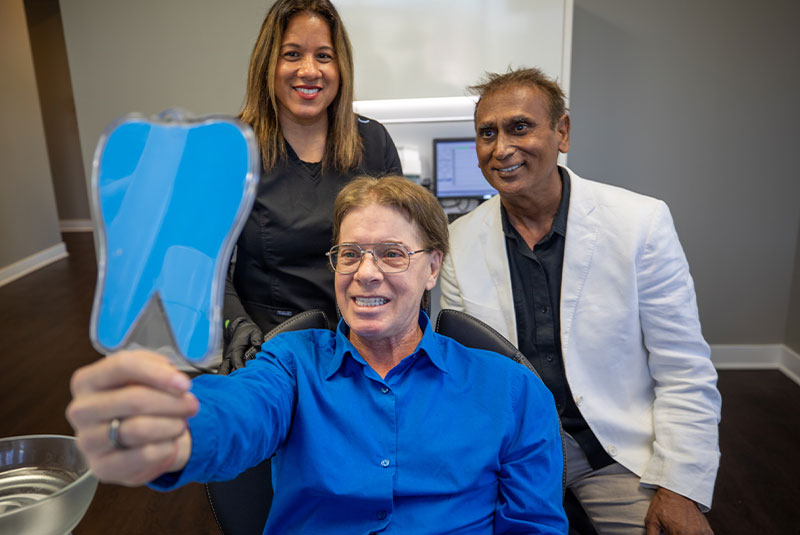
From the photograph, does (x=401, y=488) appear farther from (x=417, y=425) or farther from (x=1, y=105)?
(x=1, y=105)

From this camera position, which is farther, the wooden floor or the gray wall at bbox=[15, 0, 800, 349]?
the gray wall at bbox=[15, 0, 800, 349]

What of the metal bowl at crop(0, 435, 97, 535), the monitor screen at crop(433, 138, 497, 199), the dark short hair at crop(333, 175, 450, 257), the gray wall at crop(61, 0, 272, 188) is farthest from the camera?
the gray wall at crop(61, 0, 272, 188)

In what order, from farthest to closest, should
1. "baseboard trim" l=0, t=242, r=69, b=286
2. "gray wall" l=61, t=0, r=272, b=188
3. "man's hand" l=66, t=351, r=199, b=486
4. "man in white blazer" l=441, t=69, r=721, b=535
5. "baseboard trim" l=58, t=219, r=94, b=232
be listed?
"baseboard trim" l=58, t=219, r=94, b=232 < "baseboard trim" l=0, t=242, r=69, b=286 < "gray wall" l=61, t=0, r=272, b=188 < "man in white blazer" l=441, t=69, r=721, b=535 < "man's hand" l=66, t=351, r=199, b=486

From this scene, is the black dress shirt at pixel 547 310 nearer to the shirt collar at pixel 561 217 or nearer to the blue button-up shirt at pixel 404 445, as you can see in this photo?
the shirt collar at pixel 561 217

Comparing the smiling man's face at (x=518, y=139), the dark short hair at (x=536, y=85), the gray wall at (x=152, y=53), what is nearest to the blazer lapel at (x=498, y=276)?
the smiling man's face at (x=518, y=139)

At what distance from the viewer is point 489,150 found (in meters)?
1.64

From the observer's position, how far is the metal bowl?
0.93 m

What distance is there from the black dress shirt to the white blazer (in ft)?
0.10

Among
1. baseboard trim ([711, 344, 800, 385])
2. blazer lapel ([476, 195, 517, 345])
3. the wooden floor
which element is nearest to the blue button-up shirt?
blazer lapel ([476, 195, 517, 345])

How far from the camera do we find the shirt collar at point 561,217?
1644 millimetres

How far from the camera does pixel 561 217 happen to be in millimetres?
1651

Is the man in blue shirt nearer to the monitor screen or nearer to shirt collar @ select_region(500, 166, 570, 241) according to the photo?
shirt collar @ select_region(500, 166, 570, 241)

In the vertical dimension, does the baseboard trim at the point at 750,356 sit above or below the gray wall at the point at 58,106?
below

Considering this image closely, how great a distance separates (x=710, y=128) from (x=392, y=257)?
282 cm
